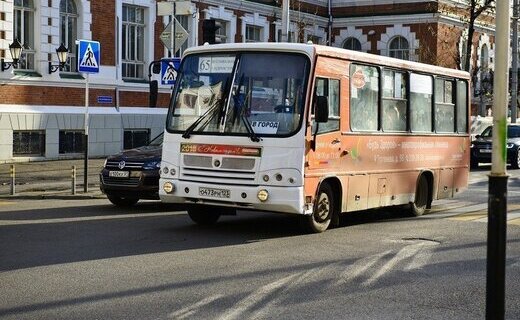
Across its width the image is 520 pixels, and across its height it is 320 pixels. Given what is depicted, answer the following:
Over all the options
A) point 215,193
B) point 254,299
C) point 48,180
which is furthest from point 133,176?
point 254,299

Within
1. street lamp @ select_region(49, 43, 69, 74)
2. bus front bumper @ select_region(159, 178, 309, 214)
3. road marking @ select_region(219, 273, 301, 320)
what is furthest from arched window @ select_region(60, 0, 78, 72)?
road marking @ select_region(219, 273, 301, 320)

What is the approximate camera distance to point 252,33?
38.6m

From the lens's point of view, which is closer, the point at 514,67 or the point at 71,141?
the point at 71,141

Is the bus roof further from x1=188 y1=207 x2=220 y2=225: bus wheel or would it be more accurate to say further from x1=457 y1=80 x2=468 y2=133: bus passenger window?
x1=457 y1=80 x2=468 y2=133: bus passenger window

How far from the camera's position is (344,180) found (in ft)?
41.9

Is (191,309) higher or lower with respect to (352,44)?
lower

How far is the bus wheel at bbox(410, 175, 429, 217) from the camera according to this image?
15328mm

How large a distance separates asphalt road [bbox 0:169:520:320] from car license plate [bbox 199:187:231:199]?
620 mm

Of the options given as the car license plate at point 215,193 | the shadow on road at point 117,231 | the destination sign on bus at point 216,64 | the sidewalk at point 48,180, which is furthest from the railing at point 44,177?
the car license plate at point 215,193

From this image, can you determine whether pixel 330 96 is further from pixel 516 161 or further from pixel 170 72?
pixel 516 161

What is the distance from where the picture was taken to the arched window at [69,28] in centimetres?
2783

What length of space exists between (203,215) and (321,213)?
82.2 inches

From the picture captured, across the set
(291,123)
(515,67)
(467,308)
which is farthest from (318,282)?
(515,67)

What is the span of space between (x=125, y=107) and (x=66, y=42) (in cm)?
327
